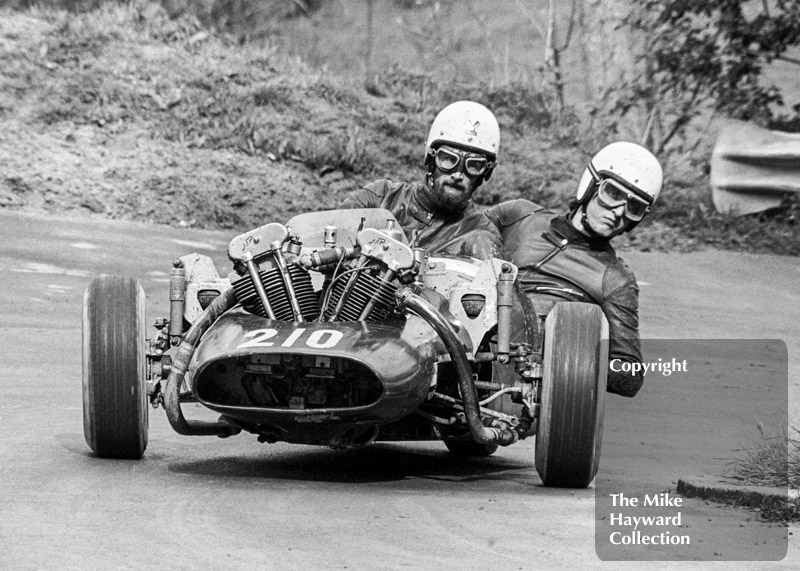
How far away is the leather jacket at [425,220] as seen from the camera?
884 centimetres

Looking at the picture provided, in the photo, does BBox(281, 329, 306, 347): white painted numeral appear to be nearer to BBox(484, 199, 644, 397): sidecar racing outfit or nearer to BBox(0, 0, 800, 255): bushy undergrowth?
BBox(484, 199, 644, 397): sidecar racing outfit

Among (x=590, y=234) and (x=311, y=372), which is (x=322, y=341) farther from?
(x=590, y=234)

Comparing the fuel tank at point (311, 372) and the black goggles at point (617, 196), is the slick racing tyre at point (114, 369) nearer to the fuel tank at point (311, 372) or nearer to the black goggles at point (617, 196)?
the fuel tank at point (311, 372)

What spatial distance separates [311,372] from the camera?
23.1 ft

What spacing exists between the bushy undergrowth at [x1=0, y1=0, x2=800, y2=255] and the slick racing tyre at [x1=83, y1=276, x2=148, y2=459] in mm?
8728

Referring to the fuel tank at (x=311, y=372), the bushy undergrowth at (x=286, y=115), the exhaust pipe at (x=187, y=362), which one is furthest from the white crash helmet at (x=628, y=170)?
the bushy undergrowth at (x=286, y=115)

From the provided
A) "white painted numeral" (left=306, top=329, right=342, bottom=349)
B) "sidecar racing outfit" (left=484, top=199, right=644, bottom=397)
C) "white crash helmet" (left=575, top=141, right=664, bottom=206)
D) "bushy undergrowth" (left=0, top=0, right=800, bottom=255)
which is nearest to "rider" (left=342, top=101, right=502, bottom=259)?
"sidecar racing outfit" (left=484, top=199, right=644, bottom=397)

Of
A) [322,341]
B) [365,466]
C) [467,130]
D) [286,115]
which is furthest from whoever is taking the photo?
[286,115]

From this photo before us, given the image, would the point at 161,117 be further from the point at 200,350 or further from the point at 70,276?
the point at 200,350

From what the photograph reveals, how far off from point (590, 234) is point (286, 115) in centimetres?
982

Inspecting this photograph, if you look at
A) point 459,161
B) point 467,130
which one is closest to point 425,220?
point 459,161

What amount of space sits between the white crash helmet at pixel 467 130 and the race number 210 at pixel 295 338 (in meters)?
2.22

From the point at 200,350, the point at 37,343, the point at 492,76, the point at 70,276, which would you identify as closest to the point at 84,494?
the point at 200,350

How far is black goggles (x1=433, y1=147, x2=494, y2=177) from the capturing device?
29.6ft
